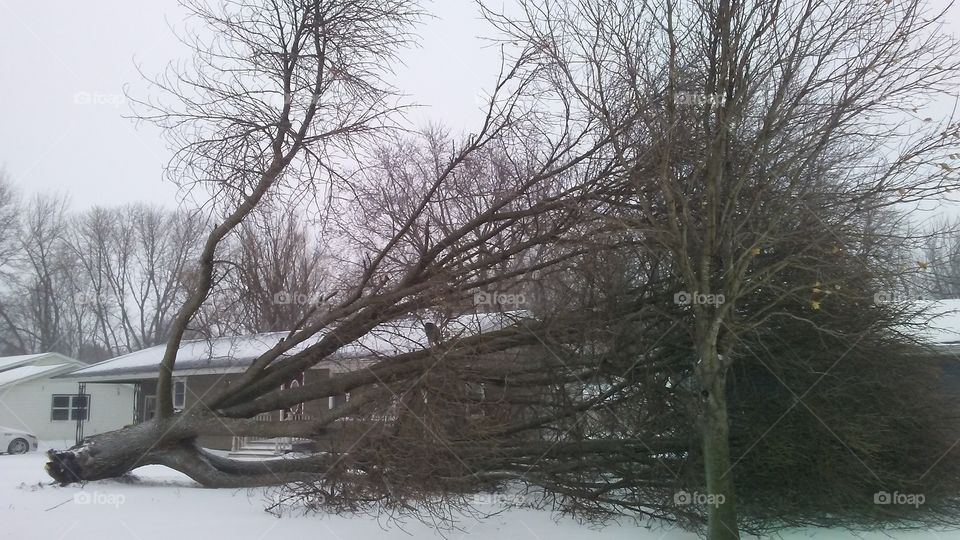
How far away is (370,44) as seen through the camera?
1297 cm

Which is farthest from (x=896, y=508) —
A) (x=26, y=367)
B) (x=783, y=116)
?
(x=26, y=367)

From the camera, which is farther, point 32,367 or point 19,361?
point 19,361

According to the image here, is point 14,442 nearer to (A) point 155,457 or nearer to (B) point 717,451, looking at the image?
(A) point 155,457

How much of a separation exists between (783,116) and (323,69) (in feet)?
23.5

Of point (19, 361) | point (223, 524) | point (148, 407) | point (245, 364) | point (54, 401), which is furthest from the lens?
point (19, 361)

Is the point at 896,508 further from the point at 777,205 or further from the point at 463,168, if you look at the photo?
the point at 463,168

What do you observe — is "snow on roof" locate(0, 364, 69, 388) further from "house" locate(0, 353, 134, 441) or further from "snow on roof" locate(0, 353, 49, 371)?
"snow on roof" locate(0, 353, 49, 371)

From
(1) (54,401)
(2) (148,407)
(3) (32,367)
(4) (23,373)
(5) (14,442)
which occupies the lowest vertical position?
(5) (14,442)

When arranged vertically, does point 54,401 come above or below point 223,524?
above

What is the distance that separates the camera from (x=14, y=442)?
28109 millimetres

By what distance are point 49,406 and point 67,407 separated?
0.78 metres

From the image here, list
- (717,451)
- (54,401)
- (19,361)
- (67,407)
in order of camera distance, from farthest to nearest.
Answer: (19,361) < (67,407) < (54,401) < (717,451)

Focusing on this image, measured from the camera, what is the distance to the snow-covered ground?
29.0 ft

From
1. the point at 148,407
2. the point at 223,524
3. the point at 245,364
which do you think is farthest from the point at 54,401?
the point at 223,524
